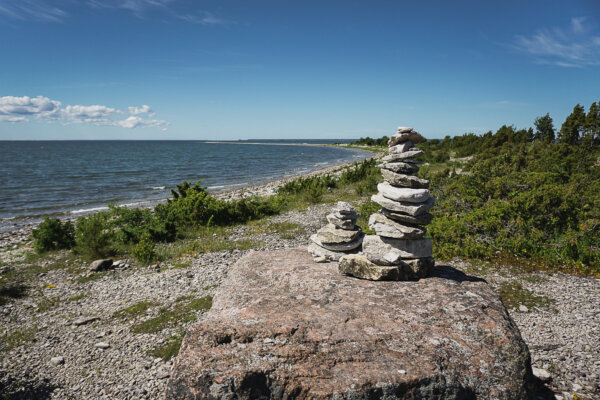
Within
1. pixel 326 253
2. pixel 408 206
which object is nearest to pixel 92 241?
pixel 326 253

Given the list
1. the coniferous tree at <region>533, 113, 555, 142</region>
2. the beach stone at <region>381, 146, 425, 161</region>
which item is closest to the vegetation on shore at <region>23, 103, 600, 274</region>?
the beach stone at <region>381, 146, 425, 161</region>

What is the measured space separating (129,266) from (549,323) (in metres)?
14.4

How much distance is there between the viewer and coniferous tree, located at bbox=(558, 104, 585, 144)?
157 ft

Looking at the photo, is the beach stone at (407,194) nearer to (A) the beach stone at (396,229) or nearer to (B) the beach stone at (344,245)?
(A) the beach stone at (396,229)

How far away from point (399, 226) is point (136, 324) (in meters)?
7.47

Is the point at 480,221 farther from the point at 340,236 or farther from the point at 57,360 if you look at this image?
the point at 57,360

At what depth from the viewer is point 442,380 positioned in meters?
4.54

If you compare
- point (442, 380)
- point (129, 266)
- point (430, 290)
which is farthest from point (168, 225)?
point (442, 380)

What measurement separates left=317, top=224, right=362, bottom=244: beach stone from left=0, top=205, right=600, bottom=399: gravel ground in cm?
444

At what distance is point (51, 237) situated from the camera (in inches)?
624

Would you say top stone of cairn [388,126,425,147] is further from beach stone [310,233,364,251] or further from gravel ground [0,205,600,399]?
gravel ground [0,205,600,399]

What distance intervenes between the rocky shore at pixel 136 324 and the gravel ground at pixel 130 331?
0.08 ft

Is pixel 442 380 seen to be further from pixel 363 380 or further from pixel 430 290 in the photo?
pixel 430 290

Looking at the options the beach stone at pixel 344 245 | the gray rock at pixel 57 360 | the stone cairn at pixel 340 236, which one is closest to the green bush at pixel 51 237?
the gray rock at pixel 57 360
